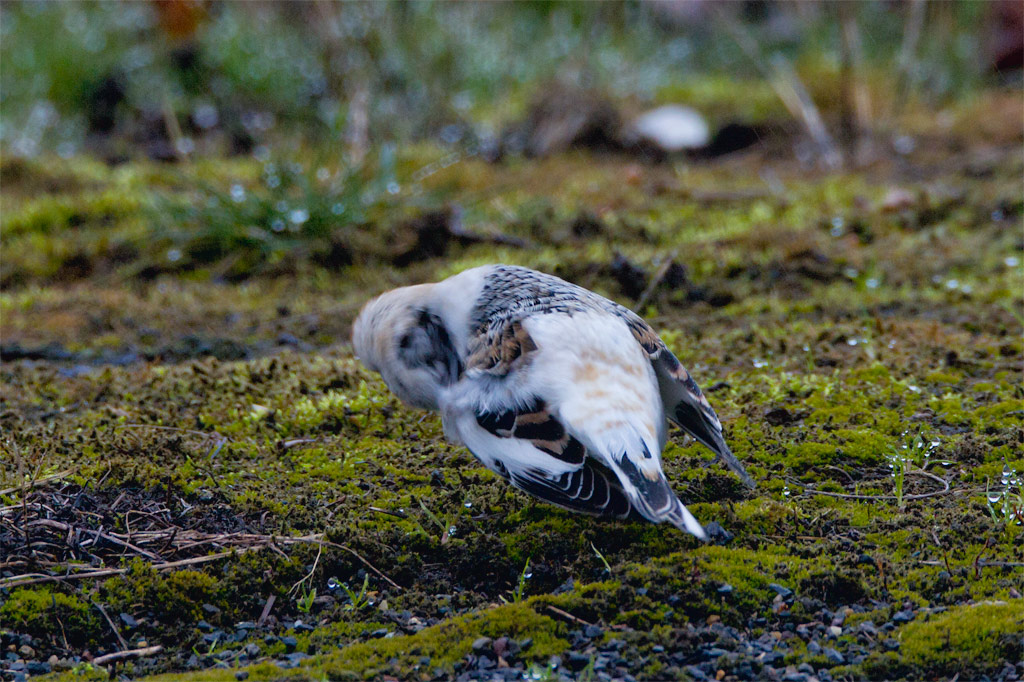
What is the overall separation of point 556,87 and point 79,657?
22.7 ft

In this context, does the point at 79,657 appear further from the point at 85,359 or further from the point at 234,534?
the point at 85,359

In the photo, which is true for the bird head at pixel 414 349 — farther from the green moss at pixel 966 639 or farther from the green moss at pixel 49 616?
the green moss at pixel 966 639

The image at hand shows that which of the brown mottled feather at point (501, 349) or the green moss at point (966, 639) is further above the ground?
the brown mottled feather at point (501, 349)

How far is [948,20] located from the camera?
9.56 m

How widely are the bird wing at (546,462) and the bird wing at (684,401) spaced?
0.43m

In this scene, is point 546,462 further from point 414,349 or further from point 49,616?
point 49,616

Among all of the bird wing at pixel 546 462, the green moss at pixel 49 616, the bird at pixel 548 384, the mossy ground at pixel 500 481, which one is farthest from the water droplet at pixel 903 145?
the green moss at pixel 49 616

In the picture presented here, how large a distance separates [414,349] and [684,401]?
2.95 ft

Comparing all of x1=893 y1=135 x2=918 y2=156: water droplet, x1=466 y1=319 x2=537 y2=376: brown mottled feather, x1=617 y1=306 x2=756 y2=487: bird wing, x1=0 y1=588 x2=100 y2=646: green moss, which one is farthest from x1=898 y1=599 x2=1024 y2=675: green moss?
x1=893 y1=135 x2=918 y2=156: water droplet

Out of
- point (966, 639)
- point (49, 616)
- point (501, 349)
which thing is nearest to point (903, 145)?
point (501, 349)

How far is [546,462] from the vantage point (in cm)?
297

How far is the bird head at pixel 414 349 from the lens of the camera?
139 inches

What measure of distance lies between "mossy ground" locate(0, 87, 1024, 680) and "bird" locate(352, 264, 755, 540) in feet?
0.84

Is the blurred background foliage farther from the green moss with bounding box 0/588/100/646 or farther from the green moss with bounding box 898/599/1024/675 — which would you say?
the green moss with bounding box 898/599/1024/675
